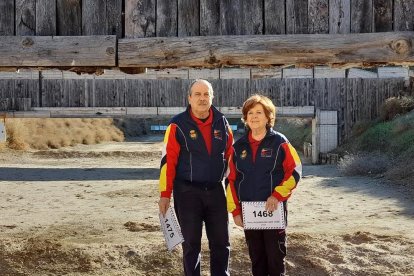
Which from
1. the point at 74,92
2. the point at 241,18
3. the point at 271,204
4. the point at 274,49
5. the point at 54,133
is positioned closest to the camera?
the point at 274,49

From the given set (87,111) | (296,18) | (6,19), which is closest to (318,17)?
(296,18)

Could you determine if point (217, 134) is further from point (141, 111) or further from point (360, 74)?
point (360, 74)

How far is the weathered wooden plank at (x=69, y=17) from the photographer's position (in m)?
4.45

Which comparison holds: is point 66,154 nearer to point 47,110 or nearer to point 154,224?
point 47,110

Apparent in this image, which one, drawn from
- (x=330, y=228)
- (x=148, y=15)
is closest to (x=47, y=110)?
(x=330, y=228)

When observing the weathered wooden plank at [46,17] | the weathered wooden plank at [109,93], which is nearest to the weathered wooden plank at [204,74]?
the weathered wooden plank at [109,93]

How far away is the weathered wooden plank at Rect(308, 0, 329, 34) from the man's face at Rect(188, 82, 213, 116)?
0.95m

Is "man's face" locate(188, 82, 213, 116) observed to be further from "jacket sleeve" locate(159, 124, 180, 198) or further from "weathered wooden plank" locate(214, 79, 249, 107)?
"weathered wooden plank" locate(214, 79, 249, 107)

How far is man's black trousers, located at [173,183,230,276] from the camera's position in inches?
190

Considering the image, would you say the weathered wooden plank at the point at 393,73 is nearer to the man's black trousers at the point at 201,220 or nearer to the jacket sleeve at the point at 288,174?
the jacket sleeve at the point at 288,174

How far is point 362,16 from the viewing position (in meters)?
4.37

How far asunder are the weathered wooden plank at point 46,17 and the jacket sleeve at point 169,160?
3.90 ft

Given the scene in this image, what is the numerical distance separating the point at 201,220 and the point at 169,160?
0.56 m

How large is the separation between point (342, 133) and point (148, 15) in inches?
898
